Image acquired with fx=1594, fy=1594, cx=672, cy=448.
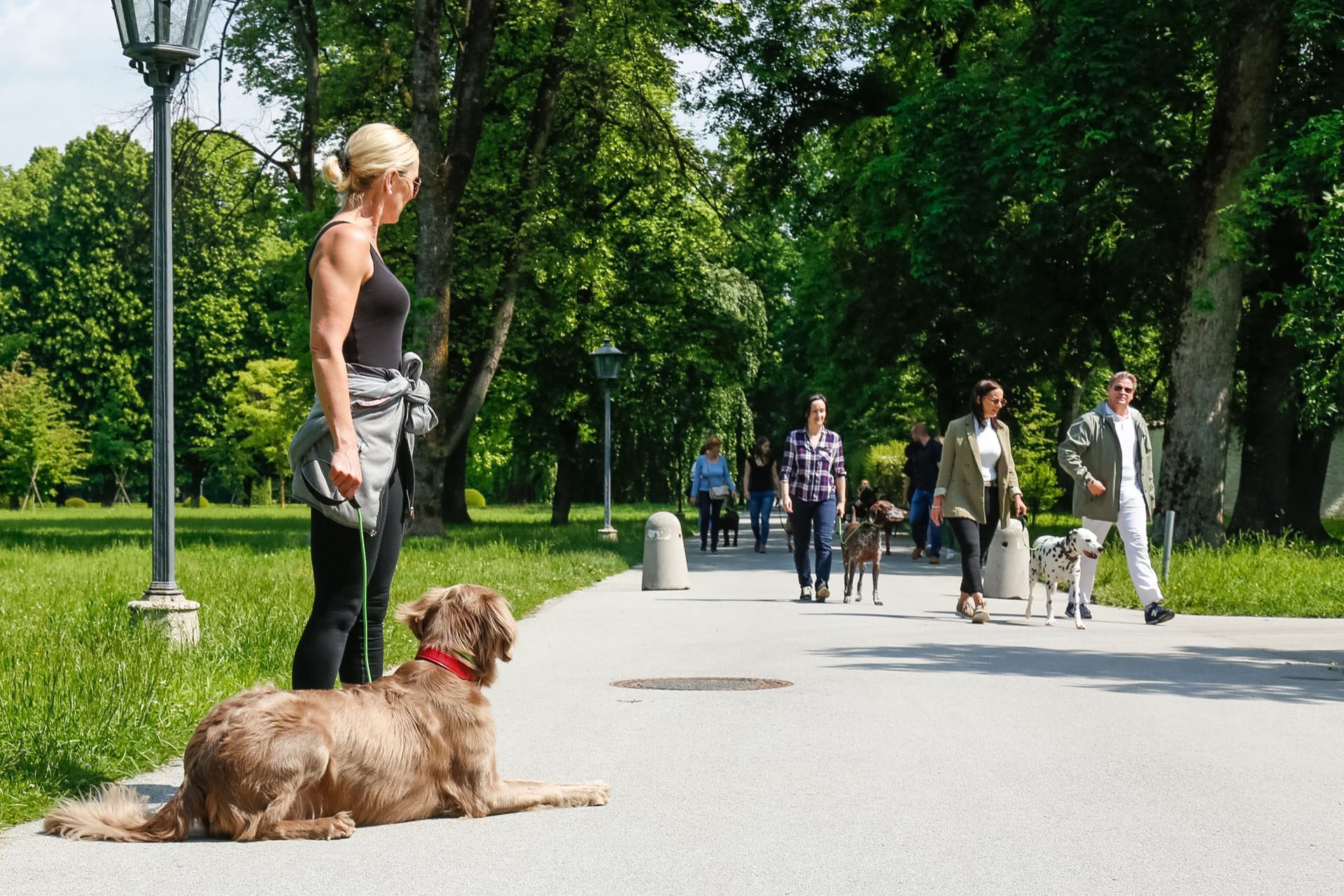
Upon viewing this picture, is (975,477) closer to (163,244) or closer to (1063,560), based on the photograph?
(1063,560)

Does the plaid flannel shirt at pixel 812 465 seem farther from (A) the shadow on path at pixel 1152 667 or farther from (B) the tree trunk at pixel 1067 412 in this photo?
(B) the tree trunk at pixel 1067 412

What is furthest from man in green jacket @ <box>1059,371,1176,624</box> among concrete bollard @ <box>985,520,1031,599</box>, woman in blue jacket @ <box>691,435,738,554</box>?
woman in blue jacket @ <box>691,435,738,554</box>

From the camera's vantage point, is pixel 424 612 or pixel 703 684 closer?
pixel 424 612

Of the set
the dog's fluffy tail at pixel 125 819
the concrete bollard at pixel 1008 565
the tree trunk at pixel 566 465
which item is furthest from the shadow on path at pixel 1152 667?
the tree trunk at pixel 566 465

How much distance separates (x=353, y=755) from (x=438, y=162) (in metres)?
20.4

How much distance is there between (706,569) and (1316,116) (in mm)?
9970

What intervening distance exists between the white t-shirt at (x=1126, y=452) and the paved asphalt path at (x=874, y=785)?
253 centimetres

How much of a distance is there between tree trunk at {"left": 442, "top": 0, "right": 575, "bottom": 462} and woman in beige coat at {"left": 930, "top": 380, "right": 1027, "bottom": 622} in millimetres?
14040

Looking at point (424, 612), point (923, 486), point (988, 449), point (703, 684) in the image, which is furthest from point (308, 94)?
point (424, 612)

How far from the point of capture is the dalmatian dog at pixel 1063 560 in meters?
13.4

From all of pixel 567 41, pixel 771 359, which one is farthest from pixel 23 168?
pixel 567 41

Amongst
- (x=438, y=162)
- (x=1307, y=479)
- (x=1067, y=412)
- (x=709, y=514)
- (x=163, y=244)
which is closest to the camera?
(x=163, y=244)

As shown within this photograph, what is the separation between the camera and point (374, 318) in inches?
230

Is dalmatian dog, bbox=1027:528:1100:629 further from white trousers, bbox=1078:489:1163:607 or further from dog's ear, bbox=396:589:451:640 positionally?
dog's ear, bbox=396:589:451:640
